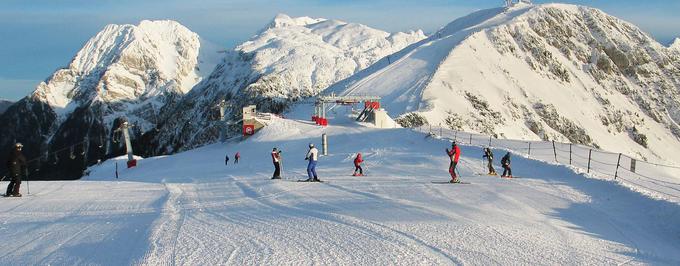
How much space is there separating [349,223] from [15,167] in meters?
10.8

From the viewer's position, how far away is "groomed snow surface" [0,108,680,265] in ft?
33.0

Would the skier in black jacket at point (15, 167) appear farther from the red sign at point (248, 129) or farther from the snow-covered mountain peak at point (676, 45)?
the snow-covered mountain peak at point (676, 45)

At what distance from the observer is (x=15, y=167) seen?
60.1 ft

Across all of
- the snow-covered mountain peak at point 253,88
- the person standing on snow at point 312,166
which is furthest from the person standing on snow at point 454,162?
the snow-covered mountain peak at point 253,88

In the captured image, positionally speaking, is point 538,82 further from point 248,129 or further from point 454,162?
point 454,162

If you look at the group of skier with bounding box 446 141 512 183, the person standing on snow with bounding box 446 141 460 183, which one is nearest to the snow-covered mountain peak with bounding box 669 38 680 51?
the group of skier with bounding box 446 141 512 183

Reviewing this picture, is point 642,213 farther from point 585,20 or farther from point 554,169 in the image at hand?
Answer: point 585,20

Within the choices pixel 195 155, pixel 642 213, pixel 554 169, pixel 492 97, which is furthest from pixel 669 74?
pixel 642 213

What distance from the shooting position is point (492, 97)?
88.8 metres

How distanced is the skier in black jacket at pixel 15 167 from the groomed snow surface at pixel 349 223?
51cm

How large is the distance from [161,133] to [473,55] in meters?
114

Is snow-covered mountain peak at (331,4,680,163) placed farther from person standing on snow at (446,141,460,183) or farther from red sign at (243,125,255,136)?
person standing on snow at (446,141,460,183)

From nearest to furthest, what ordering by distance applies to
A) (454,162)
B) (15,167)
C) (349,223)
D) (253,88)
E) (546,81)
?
(349,223)
(15,167)
(454,162)
(546,81)
(253,88)

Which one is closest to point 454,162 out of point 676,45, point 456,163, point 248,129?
point 456,163
